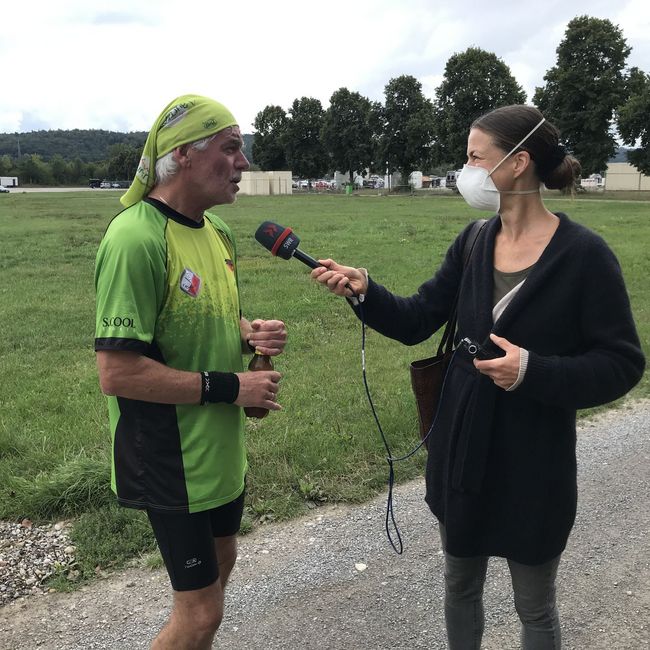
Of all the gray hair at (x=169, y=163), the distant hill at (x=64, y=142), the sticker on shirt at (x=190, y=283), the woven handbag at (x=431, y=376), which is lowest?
the woven handbag at (x=431, y=376)

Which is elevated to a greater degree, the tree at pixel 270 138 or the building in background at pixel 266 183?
the tree at pixel 270 138

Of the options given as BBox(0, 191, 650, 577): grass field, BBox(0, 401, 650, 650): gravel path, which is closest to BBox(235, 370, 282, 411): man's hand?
BBox(0, 401, 650, 650): gravel path

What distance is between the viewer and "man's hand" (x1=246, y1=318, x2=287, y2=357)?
2.53 meters

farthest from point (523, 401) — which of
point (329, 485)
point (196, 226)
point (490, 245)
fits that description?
point (329, 485)

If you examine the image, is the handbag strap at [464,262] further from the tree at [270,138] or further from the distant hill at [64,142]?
the distant hill at [64,142]

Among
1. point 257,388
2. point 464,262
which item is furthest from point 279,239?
point 464,262

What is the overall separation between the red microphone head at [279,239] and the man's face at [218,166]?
30 cm

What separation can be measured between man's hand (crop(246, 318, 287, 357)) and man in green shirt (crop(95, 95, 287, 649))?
127mm

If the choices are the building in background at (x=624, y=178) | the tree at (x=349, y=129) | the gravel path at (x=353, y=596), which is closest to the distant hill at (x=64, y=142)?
the tree at (x=349, y=129)

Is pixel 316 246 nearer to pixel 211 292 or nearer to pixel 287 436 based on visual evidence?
pixel 287 436

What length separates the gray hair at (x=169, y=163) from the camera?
2.30 meters

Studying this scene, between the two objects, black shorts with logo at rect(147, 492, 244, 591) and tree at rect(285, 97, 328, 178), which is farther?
tree at rect(285, 97, 328, 178)

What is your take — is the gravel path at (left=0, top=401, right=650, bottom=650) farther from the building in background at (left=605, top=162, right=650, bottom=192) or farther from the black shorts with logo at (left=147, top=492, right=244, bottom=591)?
the building in background at (left=605, top=162, right=650, bottom=192)

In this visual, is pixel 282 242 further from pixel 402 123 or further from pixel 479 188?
pixel 402 123
